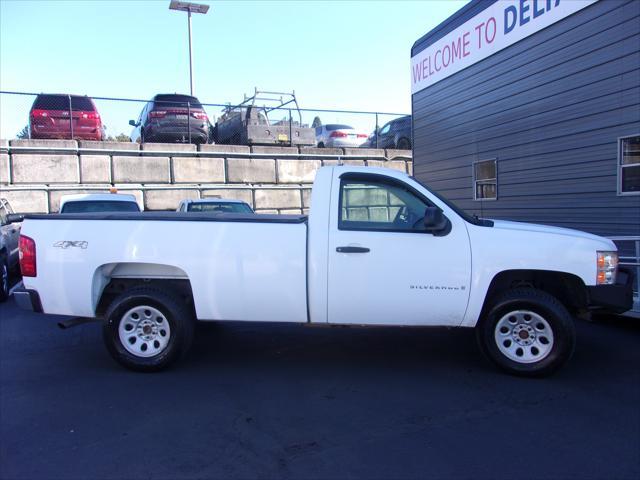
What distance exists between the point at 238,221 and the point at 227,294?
0.71 m

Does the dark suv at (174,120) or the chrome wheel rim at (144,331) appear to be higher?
the dark suv at (174,120)

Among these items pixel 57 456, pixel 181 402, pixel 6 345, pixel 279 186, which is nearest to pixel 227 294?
pixel 181 402

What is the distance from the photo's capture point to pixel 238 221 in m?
5.11

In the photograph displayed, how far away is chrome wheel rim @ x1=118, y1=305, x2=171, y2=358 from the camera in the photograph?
5211 millimetres

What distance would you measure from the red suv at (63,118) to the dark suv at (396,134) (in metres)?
10.5

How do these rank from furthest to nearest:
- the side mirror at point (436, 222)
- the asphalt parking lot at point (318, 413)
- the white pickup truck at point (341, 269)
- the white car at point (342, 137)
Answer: the white car at point (342, 137)
the white pickup truck at point (341, 269)
the side mirror at point (436, 222)
the asphalt parking lot at point (318, 413)

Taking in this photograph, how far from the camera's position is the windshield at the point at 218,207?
Result: 416 inches

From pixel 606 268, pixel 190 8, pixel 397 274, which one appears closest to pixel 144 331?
pixel 397 274

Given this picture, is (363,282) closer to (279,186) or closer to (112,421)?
(112,421)

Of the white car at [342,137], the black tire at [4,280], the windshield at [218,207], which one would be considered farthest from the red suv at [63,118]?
the white car at [342,137]

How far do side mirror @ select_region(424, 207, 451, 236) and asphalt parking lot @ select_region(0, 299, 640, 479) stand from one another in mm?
1418

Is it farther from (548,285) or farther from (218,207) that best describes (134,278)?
(218,207)

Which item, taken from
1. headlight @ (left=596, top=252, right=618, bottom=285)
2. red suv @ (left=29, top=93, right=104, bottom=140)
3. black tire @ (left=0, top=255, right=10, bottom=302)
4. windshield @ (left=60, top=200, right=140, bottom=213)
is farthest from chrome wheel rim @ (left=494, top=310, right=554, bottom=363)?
red suv @ (left=29, top=93, right=104, bottom=140)

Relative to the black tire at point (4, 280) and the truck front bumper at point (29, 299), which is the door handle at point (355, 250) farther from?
the black tire at point (4, 280)
